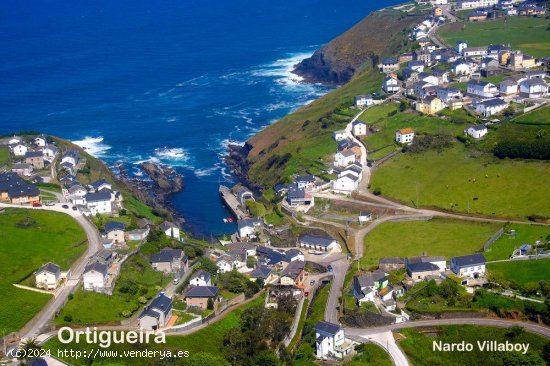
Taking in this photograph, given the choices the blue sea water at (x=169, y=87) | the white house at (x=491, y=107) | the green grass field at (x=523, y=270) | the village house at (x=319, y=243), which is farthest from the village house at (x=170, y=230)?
the white house at (x=491, y=107)

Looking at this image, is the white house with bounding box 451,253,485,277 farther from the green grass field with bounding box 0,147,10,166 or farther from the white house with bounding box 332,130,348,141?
the green grass field with bounding box 0,147,10,166

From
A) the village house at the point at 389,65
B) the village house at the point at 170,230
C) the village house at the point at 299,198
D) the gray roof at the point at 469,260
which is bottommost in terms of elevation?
the village house at the point at 299,198

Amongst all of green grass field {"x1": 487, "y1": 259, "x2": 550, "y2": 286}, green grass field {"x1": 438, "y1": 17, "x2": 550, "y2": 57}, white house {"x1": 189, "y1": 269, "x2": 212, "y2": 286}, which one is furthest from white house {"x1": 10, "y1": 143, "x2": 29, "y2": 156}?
green grass field {"x1": 438, "y1": 17, "x2": 550, "y2": 57}

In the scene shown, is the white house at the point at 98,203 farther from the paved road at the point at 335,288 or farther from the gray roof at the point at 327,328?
the gray roof at the point at 327,328

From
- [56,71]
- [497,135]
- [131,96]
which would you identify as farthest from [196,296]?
[56,71]

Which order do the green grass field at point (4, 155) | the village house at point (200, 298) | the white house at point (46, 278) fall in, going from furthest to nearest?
the green grass field at point (4, 155) < the white house at point (46, 278) < the village house at point (200, 298)

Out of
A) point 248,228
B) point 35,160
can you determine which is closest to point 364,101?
point 248,228

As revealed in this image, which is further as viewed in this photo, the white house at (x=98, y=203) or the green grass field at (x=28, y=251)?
the white house at (x=98, y=203)
